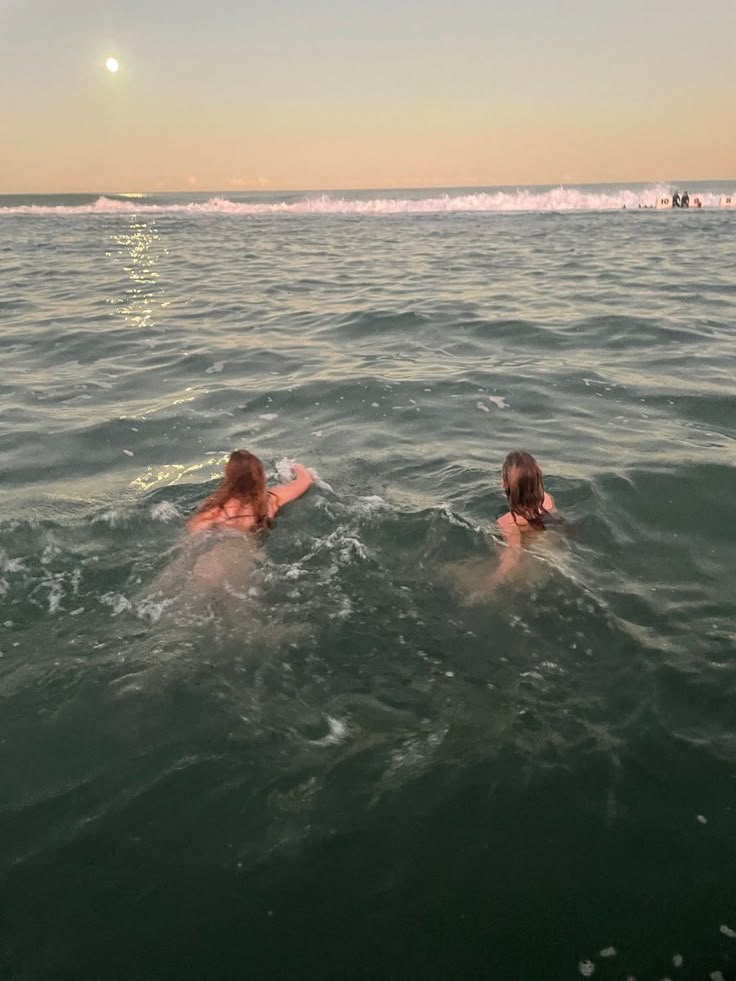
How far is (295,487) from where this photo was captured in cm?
719

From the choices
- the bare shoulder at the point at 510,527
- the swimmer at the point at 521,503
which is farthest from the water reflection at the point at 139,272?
the swimmer at the point at 521,503

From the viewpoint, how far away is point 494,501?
7.12 metres

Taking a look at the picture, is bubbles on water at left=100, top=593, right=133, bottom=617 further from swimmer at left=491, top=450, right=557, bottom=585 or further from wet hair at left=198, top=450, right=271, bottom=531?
swimmer at left=491, top=450, right=557, bottom=585

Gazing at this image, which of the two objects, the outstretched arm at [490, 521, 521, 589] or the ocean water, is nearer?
the ocean water

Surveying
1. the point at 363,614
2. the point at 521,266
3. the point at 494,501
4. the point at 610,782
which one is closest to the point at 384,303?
the point at 521,266

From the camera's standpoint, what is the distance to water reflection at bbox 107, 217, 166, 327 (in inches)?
680

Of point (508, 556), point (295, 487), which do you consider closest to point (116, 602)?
point (295, 487)

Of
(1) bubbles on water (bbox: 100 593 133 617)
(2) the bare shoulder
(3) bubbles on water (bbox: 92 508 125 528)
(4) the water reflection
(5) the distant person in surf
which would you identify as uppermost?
(4) the water reflection

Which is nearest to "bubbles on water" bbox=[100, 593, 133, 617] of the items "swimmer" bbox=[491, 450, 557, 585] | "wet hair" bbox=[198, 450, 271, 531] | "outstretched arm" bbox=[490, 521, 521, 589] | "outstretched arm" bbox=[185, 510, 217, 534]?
"outstretched arm" bbox=[185, 510, 217, 534]

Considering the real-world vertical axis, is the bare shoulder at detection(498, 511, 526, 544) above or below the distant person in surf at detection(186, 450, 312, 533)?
below

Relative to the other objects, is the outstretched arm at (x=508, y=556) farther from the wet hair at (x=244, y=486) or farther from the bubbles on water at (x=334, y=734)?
the wet hair at (x=244, y=486)

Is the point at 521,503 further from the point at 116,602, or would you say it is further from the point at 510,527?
the point at 116,602

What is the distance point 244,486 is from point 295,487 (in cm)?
96

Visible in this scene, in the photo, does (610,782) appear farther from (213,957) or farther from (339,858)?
(213,957)
